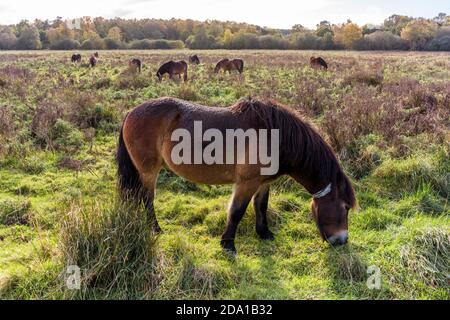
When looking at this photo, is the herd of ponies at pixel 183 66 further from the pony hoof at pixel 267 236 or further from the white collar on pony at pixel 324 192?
the white collar on pony at pixel 324 192

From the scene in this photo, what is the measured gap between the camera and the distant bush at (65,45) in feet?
191

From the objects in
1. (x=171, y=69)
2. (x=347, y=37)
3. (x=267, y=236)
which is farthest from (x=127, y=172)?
(x=347, y=37)

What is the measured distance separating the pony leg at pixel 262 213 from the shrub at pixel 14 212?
297cm

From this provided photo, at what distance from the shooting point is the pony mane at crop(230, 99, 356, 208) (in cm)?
402

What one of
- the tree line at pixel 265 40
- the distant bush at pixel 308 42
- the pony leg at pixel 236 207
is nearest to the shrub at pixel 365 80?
the pony leg at pixel 236 207

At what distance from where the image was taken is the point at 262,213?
4625mm

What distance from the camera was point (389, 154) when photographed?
6.25 metres

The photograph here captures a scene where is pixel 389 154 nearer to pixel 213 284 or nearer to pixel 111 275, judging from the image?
pixel 213 284

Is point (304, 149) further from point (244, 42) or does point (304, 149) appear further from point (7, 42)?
point (7, 42)

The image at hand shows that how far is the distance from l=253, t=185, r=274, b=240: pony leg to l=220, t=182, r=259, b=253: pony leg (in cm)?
43

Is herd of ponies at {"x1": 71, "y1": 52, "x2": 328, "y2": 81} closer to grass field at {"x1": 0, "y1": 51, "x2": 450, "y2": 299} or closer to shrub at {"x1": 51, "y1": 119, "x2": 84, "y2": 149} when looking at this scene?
shrub at {"x1": 51, "y1": 119, "x2": 84, "y2": 149}

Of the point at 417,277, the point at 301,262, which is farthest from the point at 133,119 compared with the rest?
the point at 417,277
